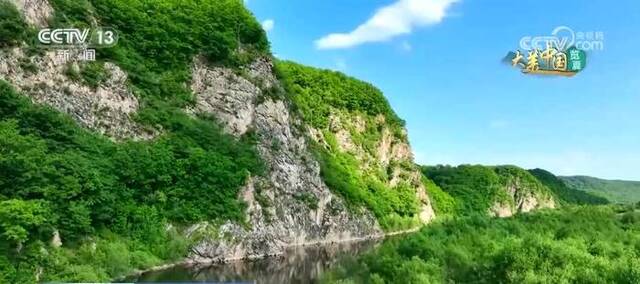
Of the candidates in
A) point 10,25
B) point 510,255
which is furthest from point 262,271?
point 10,25

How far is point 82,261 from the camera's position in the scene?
36.8m

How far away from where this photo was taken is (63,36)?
1980 inches

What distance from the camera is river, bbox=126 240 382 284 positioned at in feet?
131

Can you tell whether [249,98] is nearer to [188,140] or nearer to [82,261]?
[188,140]

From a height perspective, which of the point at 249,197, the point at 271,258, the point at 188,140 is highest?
the point at 188,140

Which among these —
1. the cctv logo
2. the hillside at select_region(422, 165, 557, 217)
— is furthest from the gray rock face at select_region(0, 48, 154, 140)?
the hillside at select_region(422, 165, 557, 217)

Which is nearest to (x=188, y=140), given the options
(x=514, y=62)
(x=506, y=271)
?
(x=514, y=62)

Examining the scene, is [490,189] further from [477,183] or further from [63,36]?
[63,36]

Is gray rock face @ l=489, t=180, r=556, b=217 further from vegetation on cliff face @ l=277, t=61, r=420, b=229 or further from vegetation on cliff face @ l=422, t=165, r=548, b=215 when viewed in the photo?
vegetation on cliff face @ l=277, t=61, r=420, b=229

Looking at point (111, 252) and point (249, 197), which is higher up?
point (249, 197)

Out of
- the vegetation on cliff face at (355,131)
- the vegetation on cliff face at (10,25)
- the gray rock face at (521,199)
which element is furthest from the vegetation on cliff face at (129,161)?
the gray rock face at (521,199)

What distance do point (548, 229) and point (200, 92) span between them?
38287mm

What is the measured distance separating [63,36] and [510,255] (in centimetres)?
4074

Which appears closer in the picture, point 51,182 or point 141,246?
point 51,182
